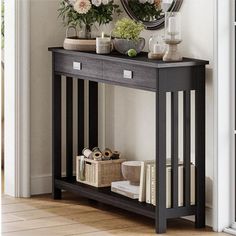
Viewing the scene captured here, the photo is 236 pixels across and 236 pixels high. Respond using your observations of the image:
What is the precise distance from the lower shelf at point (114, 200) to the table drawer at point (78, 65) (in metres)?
0.75

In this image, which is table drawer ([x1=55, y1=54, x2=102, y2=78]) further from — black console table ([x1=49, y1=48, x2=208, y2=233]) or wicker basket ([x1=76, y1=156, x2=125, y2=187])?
wicker basket ([x1=76, y1=156, x2=125, y2=187])

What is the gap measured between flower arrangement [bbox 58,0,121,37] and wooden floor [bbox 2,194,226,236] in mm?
1223

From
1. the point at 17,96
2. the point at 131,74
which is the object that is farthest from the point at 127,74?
the point at 17,96

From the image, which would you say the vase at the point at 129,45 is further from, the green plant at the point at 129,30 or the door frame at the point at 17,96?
the door frame at the point at 17,96

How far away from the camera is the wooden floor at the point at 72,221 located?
11.0ft

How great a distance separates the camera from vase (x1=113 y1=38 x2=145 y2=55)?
145 inches

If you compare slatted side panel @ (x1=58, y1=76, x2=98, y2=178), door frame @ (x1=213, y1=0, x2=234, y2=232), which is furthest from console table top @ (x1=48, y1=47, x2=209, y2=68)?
slatted side panel @ (x1=58, y1=76, x2=98, y2=178)

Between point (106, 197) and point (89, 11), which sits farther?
point (89, 11)

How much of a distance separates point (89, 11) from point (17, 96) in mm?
791

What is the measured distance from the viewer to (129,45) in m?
3.68

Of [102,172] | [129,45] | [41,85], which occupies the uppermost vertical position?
[129,45]

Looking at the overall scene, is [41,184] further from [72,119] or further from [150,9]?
[150,9]

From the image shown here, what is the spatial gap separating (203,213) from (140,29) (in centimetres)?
118

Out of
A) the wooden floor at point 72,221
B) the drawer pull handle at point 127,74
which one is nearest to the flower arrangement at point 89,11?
the drawer pull handle at point 127,74
